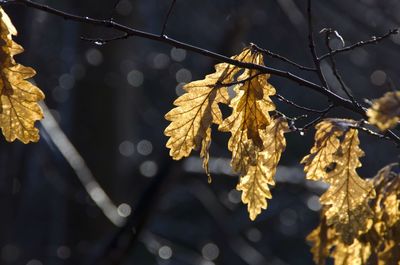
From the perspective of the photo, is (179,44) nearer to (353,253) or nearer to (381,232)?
(381,232)

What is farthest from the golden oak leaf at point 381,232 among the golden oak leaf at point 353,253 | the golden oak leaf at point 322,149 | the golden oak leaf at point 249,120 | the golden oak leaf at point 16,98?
the golden oak leaf at point 16,98

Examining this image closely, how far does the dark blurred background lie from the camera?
6059mm

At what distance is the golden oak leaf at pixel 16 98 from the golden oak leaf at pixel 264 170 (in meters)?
0.58

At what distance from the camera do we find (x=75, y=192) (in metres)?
7.80

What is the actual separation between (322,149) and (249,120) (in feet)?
0.77

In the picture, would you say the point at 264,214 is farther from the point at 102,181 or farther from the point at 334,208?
the point at 334,208

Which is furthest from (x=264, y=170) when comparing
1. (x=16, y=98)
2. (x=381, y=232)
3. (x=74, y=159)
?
(x=74, y=159)

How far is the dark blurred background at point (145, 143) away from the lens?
239 inches

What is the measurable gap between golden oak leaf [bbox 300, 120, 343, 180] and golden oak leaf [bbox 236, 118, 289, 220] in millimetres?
85

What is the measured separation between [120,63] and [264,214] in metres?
3.56

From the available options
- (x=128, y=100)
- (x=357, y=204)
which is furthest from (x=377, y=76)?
(x=357, y=204)

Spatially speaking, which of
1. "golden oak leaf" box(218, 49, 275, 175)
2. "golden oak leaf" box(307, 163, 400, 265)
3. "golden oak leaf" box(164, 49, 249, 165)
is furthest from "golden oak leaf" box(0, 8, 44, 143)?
"golden oak leaf" box(307, 163, 400, 265)

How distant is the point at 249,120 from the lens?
79.0 inches

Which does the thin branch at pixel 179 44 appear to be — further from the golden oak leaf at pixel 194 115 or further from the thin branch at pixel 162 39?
the golden oak leaf at pixel 194 115
